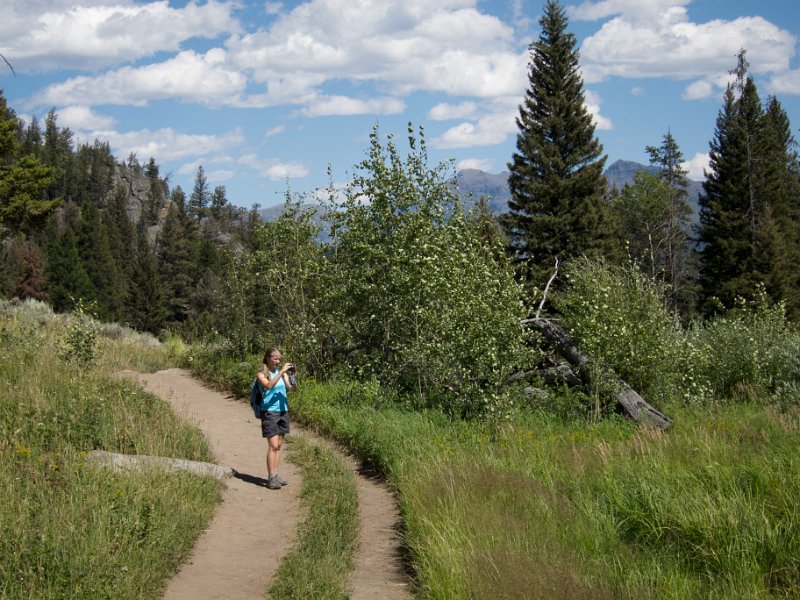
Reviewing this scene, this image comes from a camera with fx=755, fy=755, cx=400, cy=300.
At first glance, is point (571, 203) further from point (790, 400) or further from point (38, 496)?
point (38, 496)

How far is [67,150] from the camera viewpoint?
149m

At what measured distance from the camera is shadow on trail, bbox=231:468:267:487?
905cm

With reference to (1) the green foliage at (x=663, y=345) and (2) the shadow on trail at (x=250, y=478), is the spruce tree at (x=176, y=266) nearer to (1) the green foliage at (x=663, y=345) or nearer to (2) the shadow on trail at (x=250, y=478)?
(1) the green foliage at (x=663, y=345)

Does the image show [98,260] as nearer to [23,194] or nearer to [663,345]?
[23,194]

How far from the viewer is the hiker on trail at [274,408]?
8945mm

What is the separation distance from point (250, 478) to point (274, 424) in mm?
817

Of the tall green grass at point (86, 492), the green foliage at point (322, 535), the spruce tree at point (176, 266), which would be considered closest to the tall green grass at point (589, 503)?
the green foliage at point (322, 535)

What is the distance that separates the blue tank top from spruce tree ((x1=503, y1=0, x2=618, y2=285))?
2920 cm

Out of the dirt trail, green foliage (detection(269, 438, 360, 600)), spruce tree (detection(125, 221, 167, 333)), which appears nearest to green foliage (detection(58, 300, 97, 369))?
the dirt trail

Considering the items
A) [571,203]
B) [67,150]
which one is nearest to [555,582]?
[571,203]

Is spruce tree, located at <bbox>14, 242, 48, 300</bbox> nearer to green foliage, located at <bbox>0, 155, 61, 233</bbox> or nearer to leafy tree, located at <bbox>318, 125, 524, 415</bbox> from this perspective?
green foliage, located at <bbox>0, 155, 61, 233</bbox>

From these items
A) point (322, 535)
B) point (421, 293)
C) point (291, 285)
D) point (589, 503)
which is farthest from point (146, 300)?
point (589, 503)

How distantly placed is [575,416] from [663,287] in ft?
12.3

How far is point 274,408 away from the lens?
9094 millimetres
